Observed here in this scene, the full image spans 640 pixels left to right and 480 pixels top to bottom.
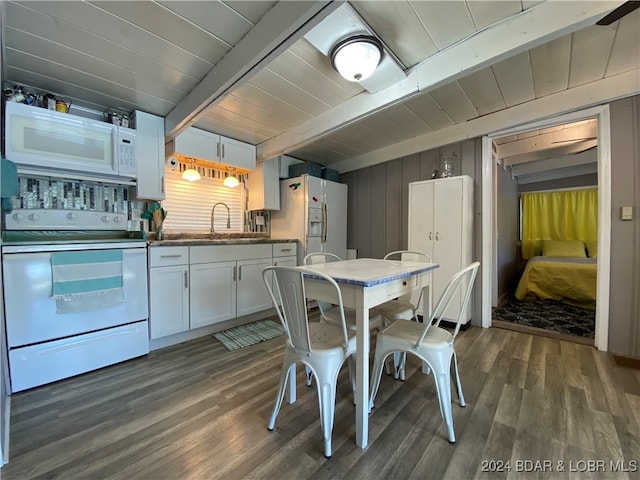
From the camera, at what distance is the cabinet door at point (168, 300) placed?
229cm

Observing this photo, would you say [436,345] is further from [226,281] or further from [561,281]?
[561,281]

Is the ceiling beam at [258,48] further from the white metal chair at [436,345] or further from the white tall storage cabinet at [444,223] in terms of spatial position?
the white tall storage cabinet at [444,223]

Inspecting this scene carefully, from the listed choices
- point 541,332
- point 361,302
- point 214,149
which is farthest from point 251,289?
point 541,332

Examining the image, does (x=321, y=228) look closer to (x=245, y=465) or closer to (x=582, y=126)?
(x=245, y=465)

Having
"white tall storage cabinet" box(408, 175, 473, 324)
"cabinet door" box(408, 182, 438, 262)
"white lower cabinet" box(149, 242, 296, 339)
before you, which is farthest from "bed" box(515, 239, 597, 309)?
"white lower cabinet" box(149, 242, 296, 339)

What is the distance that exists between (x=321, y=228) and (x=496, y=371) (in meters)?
2.53

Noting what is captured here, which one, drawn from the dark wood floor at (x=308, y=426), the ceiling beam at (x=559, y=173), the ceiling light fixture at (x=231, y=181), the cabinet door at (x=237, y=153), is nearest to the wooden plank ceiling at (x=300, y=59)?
the cabinet door at (x=237, y=153)

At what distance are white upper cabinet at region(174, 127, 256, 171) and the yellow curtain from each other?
5.71m

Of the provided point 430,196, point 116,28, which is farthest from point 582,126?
point 116,28

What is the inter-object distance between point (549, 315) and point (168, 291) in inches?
176

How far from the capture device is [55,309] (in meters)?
1.81

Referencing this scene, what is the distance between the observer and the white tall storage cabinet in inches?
112

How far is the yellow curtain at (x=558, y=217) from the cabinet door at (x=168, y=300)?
20.7 ft

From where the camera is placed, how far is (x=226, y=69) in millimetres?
1753
